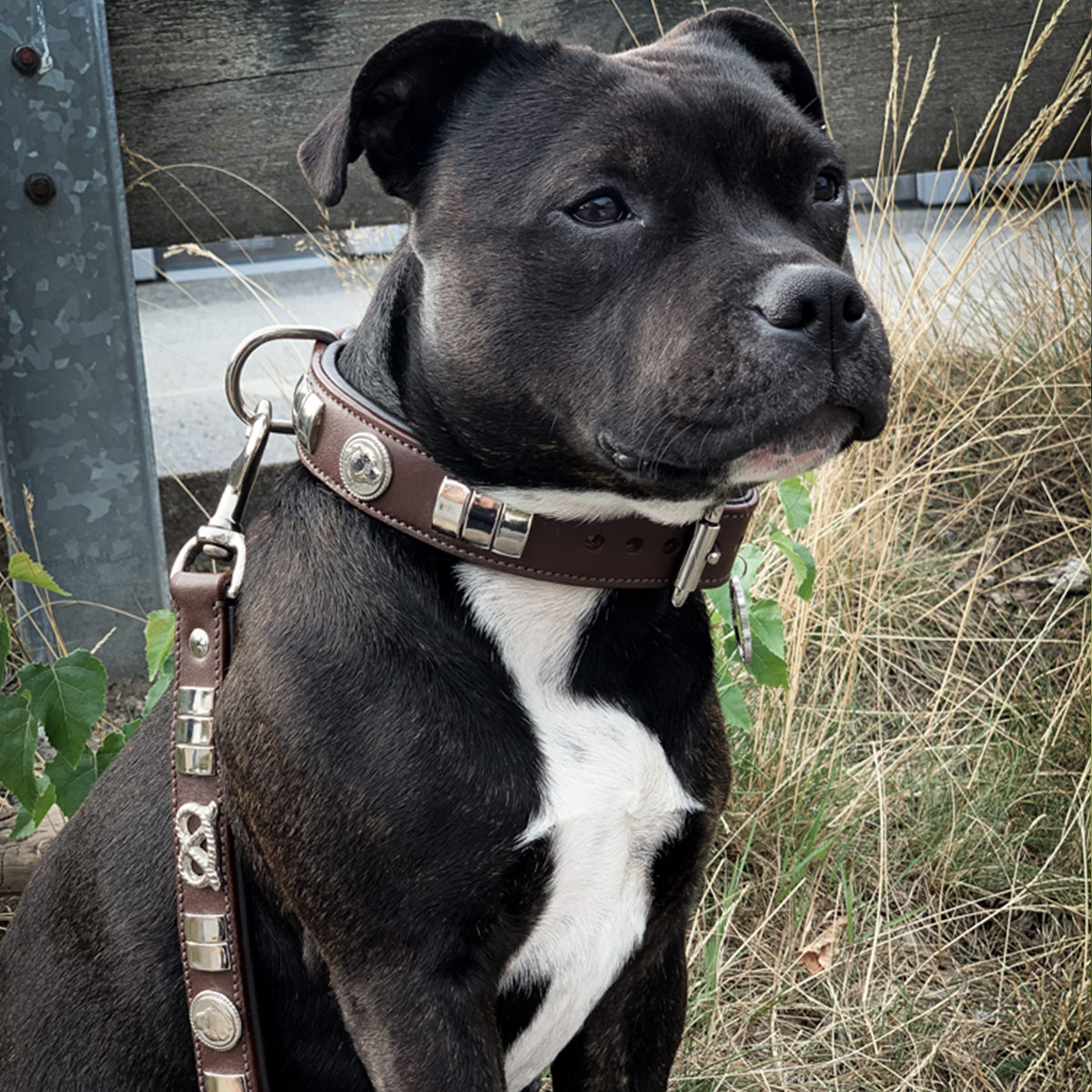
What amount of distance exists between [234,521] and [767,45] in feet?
3.49

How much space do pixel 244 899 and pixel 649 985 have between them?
58cm

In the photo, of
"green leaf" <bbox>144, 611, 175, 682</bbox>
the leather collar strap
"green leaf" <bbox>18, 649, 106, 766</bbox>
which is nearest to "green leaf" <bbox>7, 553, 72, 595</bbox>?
"green leaf" <bbox>18, 649, 106, 766</bbox>

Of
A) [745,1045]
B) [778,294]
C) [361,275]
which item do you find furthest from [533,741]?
[361,275]

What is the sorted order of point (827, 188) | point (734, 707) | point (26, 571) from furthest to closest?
point (734, 707)
point (26, 571)
point (827, 188)

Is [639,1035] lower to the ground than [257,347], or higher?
lower

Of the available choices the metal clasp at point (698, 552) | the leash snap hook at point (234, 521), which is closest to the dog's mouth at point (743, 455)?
the metal clasp at point (698, 552)

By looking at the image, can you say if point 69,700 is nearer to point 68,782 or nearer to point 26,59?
point 68,782

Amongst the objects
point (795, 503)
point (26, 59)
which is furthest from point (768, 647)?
point (26, 59)

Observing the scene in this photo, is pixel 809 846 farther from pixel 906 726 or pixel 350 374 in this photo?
pixel 350 374

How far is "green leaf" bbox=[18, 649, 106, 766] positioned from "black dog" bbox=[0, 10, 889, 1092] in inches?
10.5

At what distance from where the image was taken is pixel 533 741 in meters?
1.60

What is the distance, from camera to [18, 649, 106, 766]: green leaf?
6.64 ft

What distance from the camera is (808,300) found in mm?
1454

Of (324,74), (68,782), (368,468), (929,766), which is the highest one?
(368,468)
